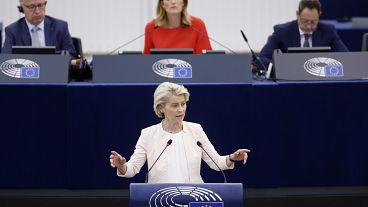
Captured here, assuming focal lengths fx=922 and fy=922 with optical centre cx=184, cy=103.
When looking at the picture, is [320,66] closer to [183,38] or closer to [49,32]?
[183,38]

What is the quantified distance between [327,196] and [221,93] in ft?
3.24

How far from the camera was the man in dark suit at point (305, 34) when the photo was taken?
716cm

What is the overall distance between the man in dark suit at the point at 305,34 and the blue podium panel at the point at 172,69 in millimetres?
997

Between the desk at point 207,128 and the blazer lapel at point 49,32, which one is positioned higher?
the blazer lapel at point 49,32

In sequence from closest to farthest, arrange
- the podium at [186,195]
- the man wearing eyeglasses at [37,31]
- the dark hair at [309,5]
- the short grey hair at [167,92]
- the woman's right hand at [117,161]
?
the podium at [186,195], the woman's right hand at [117,161], the short grey hair at [167,92], the man wearing eyeglasses at [37,31], the dark hair at [309,5]

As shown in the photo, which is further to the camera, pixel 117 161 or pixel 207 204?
pixel 117 161

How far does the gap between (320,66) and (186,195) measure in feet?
7.33

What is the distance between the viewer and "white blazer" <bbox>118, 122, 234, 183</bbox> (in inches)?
186

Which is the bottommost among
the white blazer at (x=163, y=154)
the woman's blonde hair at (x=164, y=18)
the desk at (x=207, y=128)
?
the desk at (x=207, y=128)

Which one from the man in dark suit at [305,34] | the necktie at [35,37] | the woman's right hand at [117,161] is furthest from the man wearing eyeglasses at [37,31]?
the woman's right hand at [117,161]

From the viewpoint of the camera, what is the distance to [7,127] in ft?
20.1

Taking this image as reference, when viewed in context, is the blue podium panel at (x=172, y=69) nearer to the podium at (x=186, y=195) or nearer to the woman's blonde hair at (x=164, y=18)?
the woman's blonde hair at (x=164, y=18)

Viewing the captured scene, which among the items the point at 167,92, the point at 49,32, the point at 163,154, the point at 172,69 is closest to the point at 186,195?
the point at 163,154

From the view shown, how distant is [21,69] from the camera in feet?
20.2
